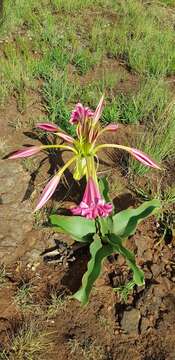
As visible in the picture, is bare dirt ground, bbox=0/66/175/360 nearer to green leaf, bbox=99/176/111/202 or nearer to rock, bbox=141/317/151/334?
rock, bbox=141/317/151/334

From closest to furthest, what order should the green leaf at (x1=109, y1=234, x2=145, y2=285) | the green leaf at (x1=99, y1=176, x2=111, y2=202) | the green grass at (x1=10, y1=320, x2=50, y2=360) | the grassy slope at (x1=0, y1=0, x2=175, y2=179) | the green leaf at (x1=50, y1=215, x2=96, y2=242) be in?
the green grass at (x1=10, y1=320, x2=50, y2=360) < the green leaf at (x1=109, y1=234, x2=145, y2=285) < the green leaf at (x1=50, y1=215, x2=96, y2=242) < the green leaf at (x1=99, y1=176, x2=111, y2=202) < the grassy slope at (x1=0, y1=0, x2=175, y2=179)

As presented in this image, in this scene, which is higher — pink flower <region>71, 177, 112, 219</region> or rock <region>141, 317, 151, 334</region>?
pink flower <region>71, 177, 112, 219</region>

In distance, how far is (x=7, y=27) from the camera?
4.77m

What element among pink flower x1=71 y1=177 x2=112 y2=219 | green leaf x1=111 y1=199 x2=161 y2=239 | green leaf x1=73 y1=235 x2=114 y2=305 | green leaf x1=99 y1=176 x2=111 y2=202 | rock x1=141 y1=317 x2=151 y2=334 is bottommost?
rock x1=141 y1=317 x2=151 y2=334

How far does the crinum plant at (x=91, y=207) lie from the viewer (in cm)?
201

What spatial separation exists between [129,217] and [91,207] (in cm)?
56

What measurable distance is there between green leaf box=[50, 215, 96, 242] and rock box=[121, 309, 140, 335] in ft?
1.42

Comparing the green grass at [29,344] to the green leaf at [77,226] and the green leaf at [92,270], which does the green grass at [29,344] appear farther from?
the green leaf at [77,226]

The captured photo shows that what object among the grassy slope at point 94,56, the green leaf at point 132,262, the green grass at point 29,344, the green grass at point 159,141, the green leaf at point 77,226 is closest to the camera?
the green grass at point 29,344

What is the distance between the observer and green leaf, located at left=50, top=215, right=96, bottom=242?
239cm

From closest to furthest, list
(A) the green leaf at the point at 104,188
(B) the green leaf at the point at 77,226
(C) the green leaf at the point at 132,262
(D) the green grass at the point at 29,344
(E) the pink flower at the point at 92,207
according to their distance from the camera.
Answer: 1. (E) the pink flower at the point at 92,207
2. (D) the green grass at the point at 29,344
3. (C) the green leaf at the point at 132,262
4. (B) the green leaf at the point at 77,226
5. (A) the green leaf at the point at 104,188

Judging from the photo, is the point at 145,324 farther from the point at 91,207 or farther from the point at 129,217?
the point at 91,207

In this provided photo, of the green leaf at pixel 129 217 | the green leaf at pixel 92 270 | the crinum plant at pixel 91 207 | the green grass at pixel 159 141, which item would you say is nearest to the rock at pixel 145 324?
the crinum plant at pixel 91 207

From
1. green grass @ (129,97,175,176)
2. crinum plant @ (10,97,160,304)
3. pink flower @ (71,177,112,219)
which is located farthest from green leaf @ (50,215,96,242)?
green grass @ (129,97,175,176)
